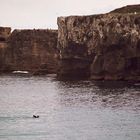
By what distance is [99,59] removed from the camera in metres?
180

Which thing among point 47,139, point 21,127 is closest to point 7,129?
point 21,127

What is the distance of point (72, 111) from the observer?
116 m

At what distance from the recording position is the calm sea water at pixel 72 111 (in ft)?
304

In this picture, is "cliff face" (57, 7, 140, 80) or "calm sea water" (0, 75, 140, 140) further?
"cliff face" (57, 7, 140, 80)

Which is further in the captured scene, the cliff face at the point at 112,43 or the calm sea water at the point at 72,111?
the cliff face at the point at 112,43

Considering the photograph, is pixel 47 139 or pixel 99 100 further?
pixel 99 100

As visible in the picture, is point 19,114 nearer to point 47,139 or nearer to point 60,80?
→ point 47,139

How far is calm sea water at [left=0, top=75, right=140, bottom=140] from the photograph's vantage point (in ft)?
304

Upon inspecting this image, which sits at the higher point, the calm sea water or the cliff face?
the cliff face

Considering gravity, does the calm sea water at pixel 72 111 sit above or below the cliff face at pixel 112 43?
below

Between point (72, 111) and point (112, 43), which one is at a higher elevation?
point (112, 43)

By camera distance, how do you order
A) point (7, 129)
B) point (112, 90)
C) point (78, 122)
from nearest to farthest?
1. point (7, 129)
2. point (78, 122)
3. point (112, 90)

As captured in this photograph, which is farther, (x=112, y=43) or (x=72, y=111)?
(x=112, y=43)

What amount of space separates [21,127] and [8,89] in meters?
69.4
